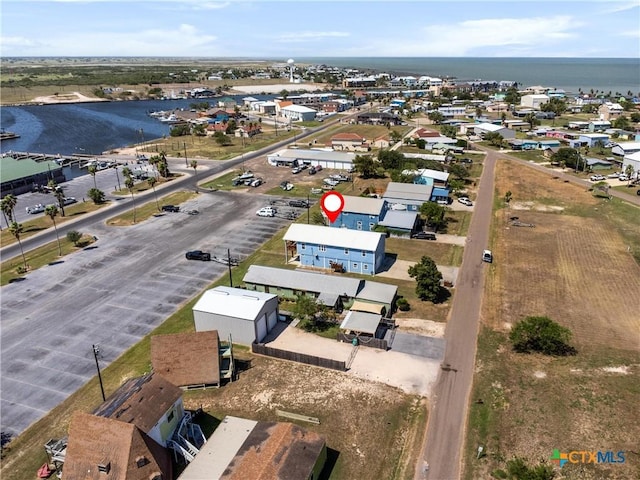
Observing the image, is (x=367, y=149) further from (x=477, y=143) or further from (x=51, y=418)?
(x=51, y=418)

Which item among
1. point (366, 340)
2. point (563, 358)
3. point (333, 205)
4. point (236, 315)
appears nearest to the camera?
point (563, 358)

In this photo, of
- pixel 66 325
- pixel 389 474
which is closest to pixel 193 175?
pixel 66 325

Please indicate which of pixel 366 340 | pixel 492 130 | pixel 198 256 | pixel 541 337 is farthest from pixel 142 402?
pixel 492 130

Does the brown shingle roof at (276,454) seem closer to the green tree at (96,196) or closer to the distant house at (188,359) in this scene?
the distant house at (188,359)

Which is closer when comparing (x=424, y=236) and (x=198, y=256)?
(x=198, y=256)

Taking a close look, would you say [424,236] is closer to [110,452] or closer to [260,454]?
[260,454]
